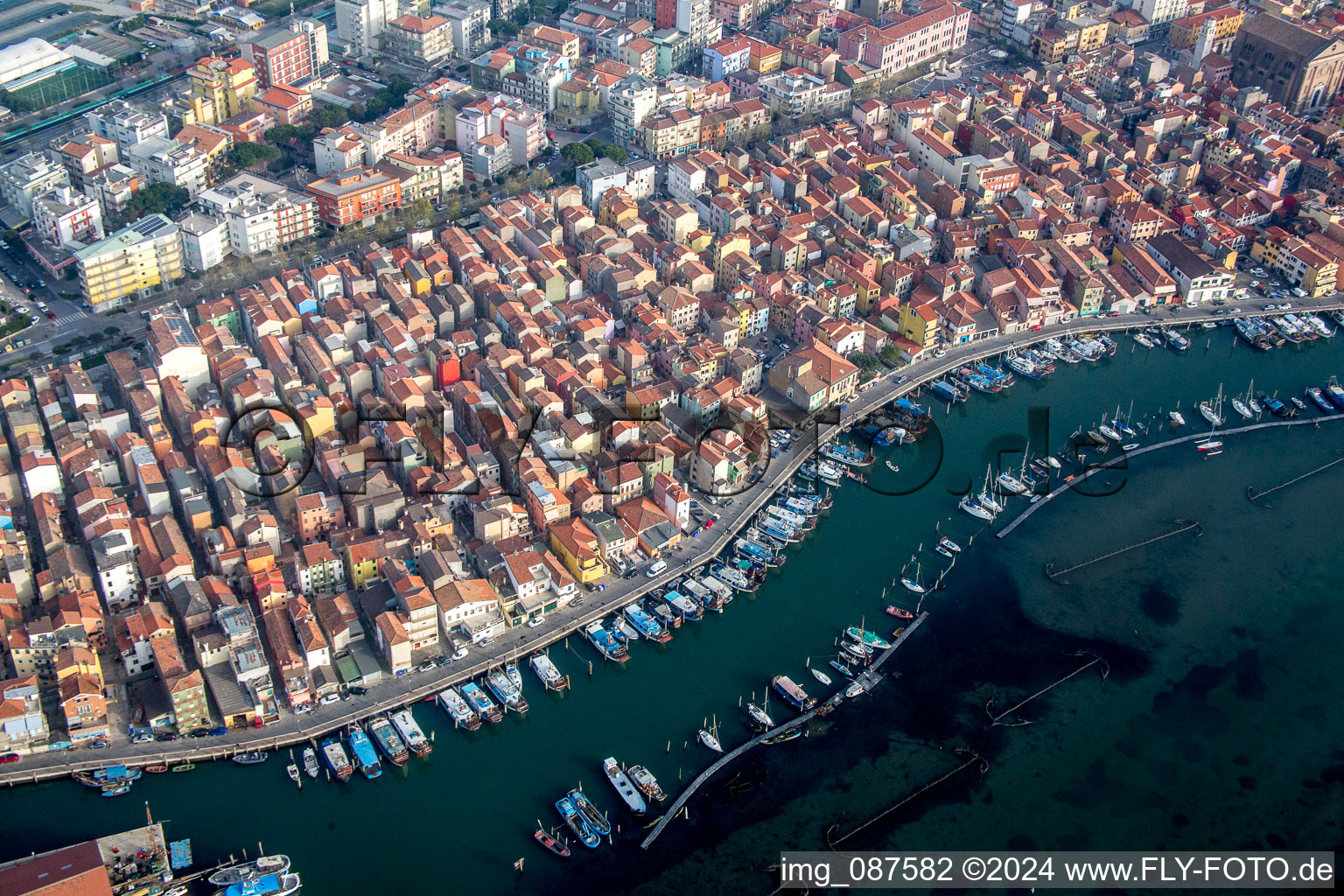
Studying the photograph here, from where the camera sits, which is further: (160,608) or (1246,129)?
(1246,129)

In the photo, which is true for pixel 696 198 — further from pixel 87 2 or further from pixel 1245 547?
pixel 87 2

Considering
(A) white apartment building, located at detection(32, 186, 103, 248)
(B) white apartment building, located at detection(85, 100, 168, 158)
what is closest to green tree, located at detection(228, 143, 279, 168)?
(B) white apartment building, located at detection(85, 100, 168, 158)

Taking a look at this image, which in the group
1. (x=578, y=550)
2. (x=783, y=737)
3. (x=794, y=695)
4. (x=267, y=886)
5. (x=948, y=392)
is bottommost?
(x=267, y=886)

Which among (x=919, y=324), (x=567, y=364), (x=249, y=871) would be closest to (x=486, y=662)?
(x=249, y=871)

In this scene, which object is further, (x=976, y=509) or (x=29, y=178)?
(x=29, y=178)

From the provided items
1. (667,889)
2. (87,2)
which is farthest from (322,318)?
(87,2)

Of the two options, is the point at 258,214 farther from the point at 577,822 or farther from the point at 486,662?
the point at 577,822

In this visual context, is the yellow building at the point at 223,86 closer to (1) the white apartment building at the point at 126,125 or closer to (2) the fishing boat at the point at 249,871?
(1) the white apartment building at the point at 126,125
